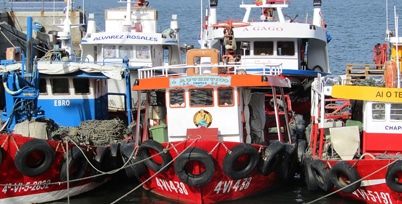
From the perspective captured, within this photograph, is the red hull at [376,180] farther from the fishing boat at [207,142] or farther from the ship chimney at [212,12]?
the ship chimney at [212,12]

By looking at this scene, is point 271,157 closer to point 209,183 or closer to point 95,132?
point 209,183

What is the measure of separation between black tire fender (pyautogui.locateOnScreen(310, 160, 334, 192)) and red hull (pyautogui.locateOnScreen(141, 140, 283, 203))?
3.67 ft

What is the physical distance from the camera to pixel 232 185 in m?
16.4

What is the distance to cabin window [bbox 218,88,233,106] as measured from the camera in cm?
1675

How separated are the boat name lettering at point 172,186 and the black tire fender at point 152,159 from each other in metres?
0.50

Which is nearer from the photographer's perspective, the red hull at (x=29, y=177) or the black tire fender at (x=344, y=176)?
the black tire fender at (x=344, y=176)

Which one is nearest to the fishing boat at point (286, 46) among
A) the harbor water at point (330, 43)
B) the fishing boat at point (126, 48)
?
the fishing boat at point (126, 48)

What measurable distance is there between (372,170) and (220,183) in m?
3.10

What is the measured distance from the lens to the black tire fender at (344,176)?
15.7 meters

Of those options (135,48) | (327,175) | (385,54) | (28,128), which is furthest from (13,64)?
(385,54)

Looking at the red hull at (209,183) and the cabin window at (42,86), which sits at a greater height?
the cabin window at (42,86)

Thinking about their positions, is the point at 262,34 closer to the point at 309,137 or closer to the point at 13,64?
the point at 309,137

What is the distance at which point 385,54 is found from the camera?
22.9 m

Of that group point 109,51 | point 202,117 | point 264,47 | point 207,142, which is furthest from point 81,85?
point 264,47
